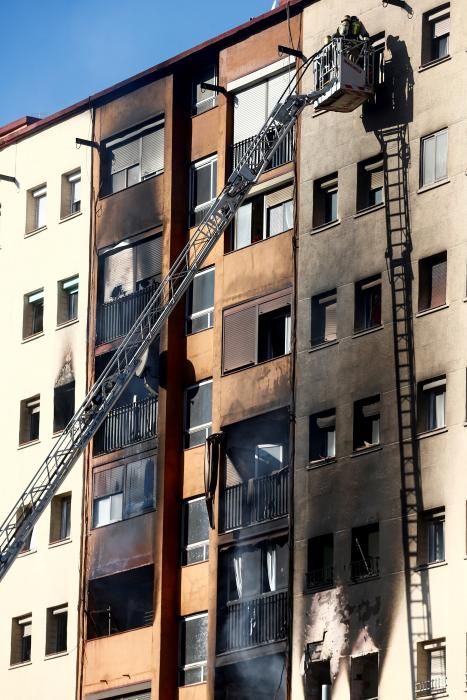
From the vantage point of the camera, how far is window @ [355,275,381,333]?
57.4m

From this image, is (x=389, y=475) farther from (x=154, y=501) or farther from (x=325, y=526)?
(x=154, y=501)

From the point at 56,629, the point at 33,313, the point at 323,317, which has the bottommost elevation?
the point at 56,629

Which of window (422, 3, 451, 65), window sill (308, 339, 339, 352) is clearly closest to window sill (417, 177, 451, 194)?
window (422, 3, 451, 65)

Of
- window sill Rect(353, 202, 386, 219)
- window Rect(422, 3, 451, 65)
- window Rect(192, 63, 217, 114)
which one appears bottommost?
window sill Rect(353, 202, 386, 219)

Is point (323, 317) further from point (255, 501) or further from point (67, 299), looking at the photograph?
point (67, 299)

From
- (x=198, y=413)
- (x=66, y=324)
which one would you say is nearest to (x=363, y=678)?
(x=198, y=413)

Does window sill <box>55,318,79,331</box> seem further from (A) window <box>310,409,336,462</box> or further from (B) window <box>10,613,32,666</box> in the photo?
(A) window <box>310,409,336,462</box>

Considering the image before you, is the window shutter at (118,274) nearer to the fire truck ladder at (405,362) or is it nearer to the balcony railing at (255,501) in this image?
the balcony railing at (255,501)

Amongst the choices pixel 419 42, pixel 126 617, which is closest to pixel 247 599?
pixel 126 617

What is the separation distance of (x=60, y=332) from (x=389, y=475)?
15.7 m

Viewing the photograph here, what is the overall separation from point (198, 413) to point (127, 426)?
8.64 ft

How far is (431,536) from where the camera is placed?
Result: 5422 centimetres

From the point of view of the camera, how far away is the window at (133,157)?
214 feet

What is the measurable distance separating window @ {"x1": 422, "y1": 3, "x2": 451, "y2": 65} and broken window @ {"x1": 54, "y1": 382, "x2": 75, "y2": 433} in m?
15.8
